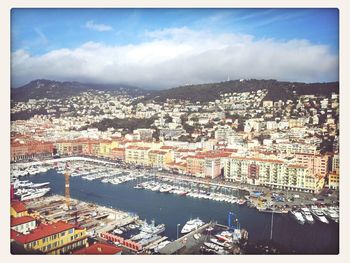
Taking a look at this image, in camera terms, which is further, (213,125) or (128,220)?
(213,125)

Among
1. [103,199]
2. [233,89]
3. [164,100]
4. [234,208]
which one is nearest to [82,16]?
[164,100]

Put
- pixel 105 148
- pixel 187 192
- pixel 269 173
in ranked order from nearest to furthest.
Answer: pixel 269 173 < pixel 187 192 < pixel 105 148

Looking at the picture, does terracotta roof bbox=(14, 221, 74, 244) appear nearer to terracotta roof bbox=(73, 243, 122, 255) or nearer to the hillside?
terracotta roof bbox=(73, 243, 122, 255)

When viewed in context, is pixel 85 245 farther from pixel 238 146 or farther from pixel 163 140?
pixel 238 146

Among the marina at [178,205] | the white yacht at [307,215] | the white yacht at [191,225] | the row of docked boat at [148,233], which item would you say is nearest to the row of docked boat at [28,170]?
the marina at [178,205]

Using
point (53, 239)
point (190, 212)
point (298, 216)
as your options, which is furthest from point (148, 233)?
point (298, 216)

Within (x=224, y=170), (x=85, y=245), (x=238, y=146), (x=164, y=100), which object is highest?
(x=164, y=100)

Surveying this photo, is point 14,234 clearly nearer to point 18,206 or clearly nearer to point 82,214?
point 18,206

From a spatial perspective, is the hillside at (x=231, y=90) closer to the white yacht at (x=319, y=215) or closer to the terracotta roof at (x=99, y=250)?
the white yacht at (x=319, y=215)

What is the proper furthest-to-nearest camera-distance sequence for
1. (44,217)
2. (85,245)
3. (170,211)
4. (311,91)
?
(170,211)
(311,91)
(44,217)
(85,245)
